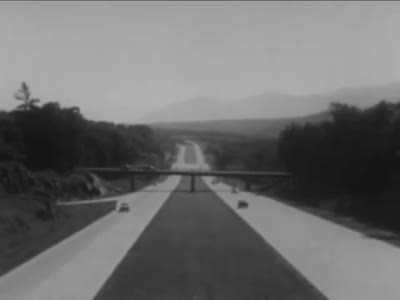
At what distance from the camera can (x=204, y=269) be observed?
3809cm

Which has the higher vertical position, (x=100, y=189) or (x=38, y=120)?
(x=38, y=120)

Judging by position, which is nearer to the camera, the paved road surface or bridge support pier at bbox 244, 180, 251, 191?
the paved road surface

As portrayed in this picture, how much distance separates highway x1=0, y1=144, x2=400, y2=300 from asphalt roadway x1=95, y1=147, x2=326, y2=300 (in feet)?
0.14

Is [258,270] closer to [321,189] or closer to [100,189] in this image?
[321,189]

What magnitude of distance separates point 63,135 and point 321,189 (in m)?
53.7

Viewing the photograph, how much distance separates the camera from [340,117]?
118188mm

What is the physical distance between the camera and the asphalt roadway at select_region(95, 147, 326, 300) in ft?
97.2

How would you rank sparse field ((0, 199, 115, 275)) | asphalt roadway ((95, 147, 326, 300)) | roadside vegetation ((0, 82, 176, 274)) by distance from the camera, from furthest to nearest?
1. roadside vegetation ((0, 82, 176, 274))
2. sparse field ((0, 199, 115, 275))
3. asphalt roadway ((95, 147, 326, 300))

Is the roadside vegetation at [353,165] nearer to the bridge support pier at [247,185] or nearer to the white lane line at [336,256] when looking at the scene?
the white lane line at [336,256]

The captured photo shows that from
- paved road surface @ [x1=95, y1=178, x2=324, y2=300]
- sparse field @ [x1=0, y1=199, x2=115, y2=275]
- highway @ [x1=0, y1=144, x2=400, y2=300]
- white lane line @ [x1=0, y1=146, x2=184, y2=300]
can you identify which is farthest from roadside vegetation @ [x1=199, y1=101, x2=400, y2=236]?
sparse field @ [x1=0, y1=199, x2=115, y2=275]

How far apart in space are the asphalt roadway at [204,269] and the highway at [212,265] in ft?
0.14

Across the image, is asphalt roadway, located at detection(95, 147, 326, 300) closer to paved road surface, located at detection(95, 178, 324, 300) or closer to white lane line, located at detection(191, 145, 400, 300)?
paved road surface, located at detection(95, 178, 324, 300)

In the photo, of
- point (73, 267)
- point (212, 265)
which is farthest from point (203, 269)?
point (73, 267)

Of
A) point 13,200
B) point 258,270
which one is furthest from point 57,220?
point 258,270
